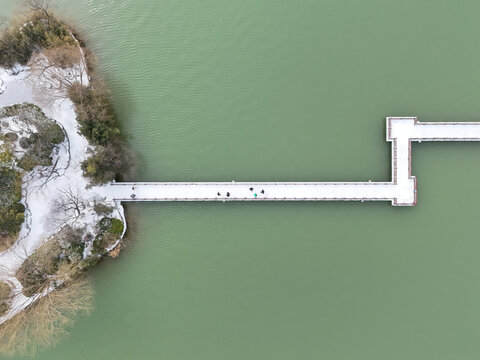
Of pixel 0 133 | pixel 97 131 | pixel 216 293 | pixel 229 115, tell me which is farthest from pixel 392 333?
pixel 0 133

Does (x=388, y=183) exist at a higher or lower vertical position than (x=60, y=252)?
higher

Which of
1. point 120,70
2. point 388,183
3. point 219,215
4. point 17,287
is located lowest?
point 17,287

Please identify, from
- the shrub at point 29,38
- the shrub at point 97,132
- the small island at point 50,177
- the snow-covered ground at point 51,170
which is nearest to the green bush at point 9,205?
the small island at point 50,177

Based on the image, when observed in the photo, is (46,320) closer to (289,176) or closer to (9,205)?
(9,205)

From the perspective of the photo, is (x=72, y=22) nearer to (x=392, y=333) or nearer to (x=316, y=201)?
(x=316, y=201)

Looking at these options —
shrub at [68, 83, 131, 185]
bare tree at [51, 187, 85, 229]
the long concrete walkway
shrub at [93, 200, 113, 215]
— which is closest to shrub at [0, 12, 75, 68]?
shrub at [68, 83, 131, 185]

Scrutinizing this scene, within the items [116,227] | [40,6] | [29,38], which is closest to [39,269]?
[116,227]
